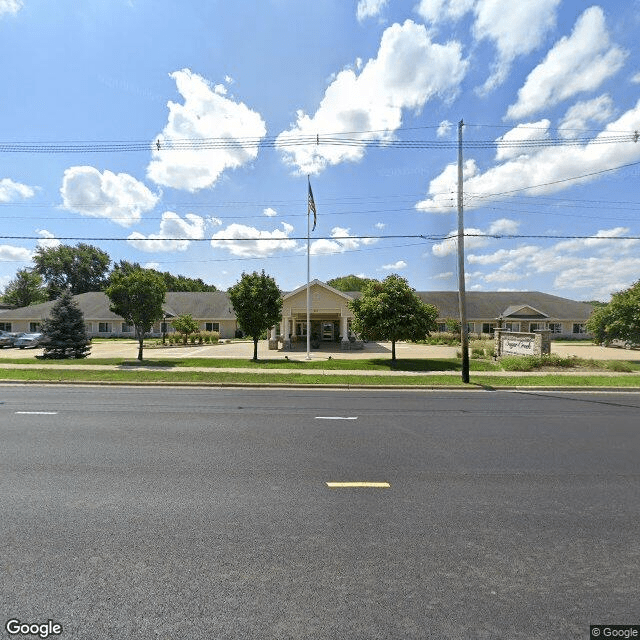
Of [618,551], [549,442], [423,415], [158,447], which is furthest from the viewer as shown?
[423,415]

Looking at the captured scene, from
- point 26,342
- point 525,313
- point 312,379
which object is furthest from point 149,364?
point 525,313

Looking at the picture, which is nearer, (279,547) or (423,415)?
(279,547)

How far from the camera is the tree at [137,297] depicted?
2188cm

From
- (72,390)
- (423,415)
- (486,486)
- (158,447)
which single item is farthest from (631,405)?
(72,390)

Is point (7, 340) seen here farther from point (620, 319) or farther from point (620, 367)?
point (620, 319)

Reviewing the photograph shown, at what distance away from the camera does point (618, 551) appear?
3.45 metres

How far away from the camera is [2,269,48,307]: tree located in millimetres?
68875

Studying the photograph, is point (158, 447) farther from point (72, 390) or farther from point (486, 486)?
point (72, 390)

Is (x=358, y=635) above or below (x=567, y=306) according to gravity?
below

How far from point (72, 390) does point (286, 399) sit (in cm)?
803

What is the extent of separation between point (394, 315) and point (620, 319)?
21155 mm

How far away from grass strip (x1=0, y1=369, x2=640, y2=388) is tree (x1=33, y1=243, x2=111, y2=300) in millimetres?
64817

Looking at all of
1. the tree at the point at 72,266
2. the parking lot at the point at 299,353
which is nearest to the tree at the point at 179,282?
the tree at the point at 72,266

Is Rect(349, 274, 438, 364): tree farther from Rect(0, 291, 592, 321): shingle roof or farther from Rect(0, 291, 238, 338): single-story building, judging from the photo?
Rect(0, 291, 238, 338): single-story building
